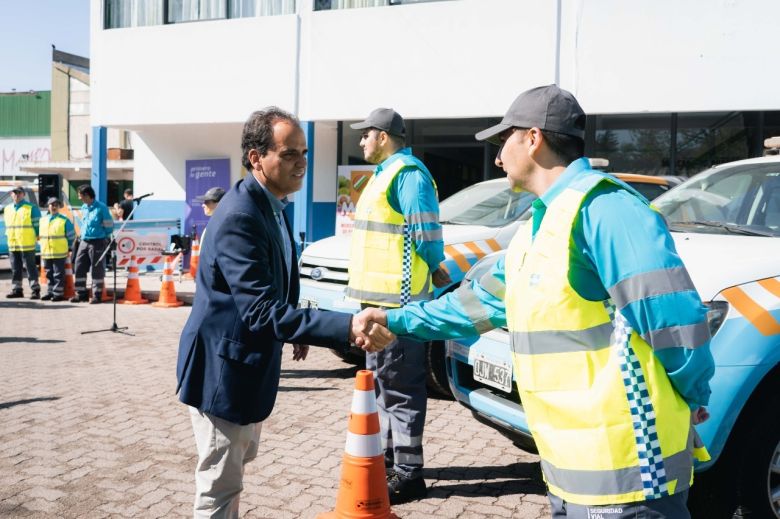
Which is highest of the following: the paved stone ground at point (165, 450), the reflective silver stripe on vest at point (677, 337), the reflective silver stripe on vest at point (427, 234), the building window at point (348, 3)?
the building window at point (348, 3)

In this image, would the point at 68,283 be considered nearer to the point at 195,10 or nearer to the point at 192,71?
the point at 192,71

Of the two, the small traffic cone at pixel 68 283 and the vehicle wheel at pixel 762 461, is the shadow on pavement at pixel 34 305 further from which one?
the vehicle wheel at pixel 762 461

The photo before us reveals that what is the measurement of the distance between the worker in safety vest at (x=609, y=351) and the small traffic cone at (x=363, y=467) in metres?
1.59

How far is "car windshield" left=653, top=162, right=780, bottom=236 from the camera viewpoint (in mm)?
4387

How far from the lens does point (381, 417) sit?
14.5ft

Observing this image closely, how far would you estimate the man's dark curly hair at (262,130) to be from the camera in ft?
9.42

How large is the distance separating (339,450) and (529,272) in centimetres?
338

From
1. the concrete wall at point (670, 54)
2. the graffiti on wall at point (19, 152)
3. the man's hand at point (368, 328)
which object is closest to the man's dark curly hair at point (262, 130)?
the man's hand at point (368, 328)

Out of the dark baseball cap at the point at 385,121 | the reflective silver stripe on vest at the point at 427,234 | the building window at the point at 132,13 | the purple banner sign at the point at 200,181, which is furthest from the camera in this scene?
the purple banner sign at the point at 200,181

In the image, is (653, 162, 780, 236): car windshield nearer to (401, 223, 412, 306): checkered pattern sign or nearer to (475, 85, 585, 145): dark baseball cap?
(401, 223, 412, 306): checkered pattern sign

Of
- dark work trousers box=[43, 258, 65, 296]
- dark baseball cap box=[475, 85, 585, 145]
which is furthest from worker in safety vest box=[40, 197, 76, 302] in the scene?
dark baseball cap box=[475, 85, 585, 145]

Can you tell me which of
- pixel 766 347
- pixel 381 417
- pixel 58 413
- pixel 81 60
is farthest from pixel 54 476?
pixel 81 60

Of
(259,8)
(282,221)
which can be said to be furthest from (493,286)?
(259,8)

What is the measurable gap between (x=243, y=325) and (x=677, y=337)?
1541mm
